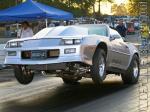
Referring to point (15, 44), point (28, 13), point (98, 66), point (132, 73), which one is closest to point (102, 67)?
point (98, 66)

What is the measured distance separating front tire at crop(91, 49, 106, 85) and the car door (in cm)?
89

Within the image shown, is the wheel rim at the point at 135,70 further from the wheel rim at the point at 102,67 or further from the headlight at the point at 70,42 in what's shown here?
the headlight at the point at 70,42

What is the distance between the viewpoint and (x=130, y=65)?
13844 millimetres

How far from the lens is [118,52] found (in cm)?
1296

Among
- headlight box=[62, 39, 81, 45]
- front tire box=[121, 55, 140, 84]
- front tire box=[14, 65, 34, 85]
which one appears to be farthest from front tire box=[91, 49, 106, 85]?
front tire box=[121, 55, 140, 84]

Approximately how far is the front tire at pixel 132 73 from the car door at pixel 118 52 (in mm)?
309

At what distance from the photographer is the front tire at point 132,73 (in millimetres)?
13773

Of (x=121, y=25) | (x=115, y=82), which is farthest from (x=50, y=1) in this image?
(x=115, y=82)

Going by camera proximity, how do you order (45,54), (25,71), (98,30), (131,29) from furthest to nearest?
1. (131,29)
2. (98,30)
3. (25,71)
4. (45,54)

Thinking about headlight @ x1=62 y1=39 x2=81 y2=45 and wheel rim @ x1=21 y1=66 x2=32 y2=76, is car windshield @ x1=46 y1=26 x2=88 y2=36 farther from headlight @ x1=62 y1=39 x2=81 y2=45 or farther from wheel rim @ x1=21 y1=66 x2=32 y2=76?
wheel rim @ x1=21 y1=66 x2=32 y2=76

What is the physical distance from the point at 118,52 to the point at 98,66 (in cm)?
189

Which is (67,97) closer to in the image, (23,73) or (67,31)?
(23,73)

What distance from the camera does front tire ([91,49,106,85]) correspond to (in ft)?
36.4

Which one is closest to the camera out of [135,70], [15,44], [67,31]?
[15,44]
